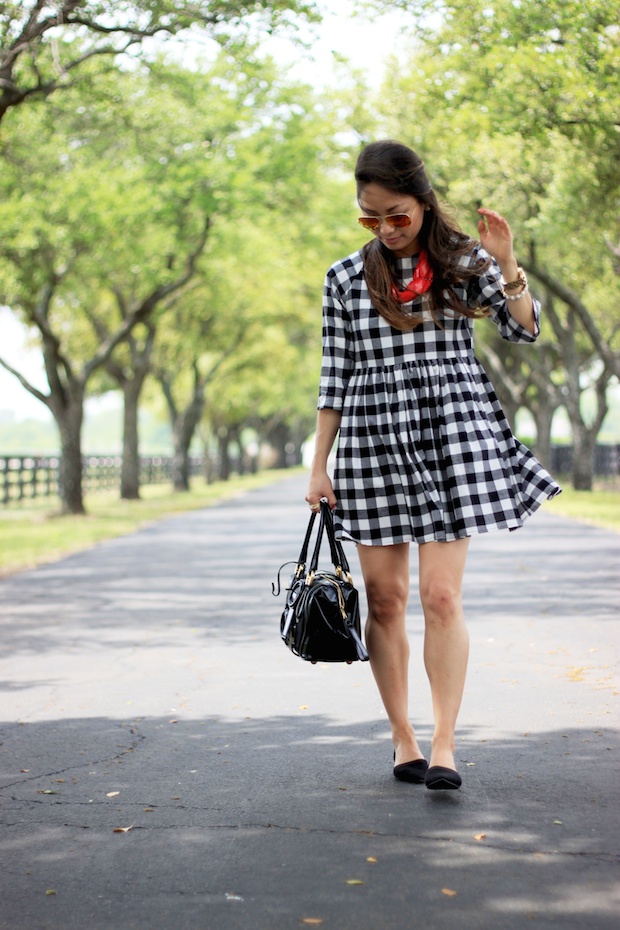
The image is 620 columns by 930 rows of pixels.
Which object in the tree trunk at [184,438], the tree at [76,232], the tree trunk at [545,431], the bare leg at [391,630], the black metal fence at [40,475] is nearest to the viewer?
the bare leg at [391,630]

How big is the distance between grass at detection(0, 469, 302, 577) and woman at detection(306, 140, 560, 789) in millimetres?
9361

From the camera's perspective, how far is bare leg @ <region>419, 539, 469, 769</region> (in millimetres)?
4137

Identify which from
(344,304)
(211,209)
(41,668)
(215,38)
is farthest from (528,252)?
(344,304)

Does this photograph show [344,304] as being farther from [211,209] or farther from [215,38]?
[211,209]

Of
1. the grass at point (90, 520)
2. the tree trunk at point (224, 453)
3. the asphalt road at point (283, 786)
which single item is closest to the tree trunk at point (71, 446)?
the grass at point (90, 520)

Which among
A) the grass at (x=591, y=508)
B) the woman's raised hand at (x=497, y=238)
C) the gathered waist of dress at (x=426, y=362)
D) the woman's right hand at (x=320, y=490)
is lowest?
the grass at (x=591, y=508)

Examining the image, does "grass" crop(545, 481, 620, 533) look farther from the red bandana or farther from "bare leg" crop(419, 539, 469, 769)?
the red bandana

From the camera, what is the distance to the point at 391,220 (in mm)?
4090

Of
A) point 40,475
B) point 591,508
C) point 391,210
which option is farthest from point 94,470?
point 391,210

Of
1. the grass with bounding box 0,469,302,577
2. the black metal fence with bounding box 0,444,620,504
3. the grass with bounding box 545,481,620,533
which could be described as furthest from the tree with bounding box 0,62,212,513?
the grass with bounding box 545,481,620,533

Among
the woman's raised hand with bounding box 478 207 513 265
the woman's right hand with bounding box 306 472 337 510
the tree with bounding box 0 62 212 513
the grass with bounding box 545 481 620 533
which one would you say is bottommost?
the grass with bounding box 545 481 620 533

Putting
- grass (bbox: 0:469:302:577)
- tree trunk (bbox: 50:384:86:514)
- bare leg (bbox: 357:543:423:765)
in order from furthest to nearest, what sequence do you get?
tree trunk (bbox: 50:384:86:514)
grass (bbox: 0:469:302:577)
bare leg (bbox: 357:543:423:765)

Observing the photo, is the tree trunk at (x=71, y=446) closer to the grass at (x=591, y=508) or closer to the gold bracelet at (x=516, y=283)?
A: the grass at (x=591, y=508)

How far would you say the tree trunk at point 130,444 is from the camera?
1260 inches
